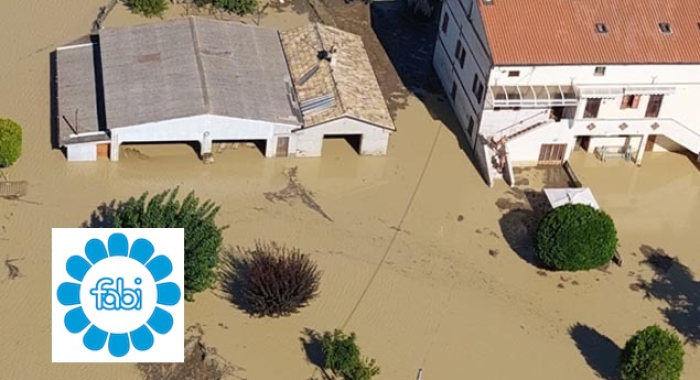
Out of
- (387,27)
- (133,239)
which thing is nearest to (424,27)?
(387,27)

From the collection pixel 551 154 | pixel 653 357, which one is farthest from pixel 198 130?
pixel 653 357

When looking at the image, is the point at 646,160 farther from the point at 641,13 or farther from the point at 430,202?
the point at 430,202

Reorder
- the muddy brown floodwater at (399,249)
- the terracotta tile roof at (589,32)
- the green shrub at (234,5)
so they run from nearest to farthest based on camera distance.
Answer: the muddy brown floodwater at (399,249)
the terracotta tile roof at (589,32)
the green shrub at (234,5)

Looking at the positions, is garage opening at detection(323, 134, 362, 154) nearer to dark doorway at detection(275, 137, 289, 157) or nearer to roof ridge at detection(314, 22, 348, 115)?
roof ridge at detection(314, 22, 348, 115)

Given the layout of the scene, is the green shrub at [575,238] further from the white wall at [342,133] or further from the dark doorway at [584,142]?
the white wall at [342,133]

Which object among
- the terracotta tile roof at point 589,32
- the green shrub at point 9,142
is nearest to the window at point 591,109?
the terracotta tile roof at point 589,32

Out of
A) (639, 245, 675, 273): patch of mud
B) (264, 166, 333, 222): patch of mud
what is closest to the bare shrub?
(264, 166, 333, 222): patch of mud

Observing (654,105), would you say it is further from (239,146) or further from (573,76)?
(239,146)
